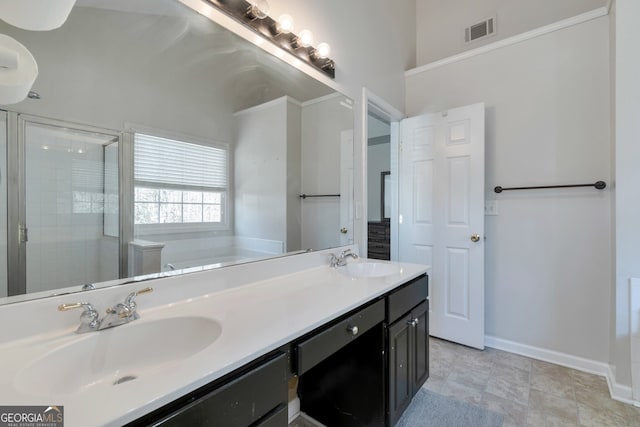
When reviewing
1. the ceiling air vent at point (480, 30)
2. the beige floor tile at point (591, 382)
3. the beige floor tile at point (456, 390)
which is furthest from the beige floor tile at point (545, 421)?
the ceiling air vent at point (480, 30)

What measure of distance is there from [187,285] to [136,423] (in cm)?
60

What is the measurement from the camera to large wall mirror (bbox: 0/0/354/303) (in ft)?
2.65

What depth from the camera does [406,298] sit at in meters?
1.44

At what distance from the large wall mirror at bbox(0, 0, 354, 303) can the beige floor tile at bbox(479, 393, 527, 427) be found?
1414 millimetres

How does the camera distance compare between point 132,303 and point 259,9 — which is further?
point 259,9

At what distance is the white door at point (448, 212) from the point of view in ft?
7.46

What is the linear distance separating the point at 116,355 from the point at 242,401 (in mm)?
407

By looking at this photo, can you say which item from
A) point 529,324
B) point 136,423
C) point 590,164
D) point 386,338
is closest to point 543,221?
point 590,164

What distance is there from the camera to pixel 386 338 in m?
1.29

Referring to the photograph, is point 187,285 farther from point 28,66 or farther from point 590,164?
point 590,164

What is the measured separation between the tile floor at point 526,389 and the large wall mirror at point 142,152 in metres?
1.40

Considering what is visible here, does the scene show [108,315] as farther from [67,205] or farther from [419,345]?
[419,345]

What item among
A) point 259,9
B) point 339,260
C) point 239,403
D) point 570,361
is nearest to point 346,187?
point 339,260

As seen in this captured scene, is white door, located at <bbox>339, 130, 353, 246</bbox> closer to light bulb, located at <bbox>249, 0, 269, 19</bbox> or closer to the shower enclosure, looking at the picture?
light bulb, located at <bbox>249, 0, 269, 19</bbox>
